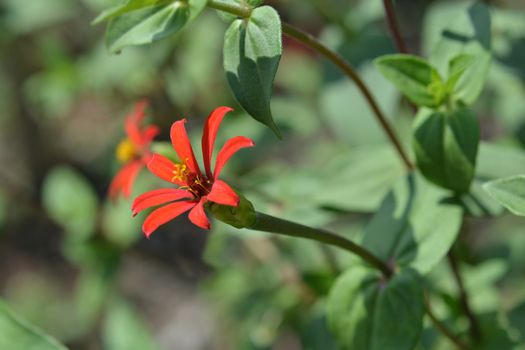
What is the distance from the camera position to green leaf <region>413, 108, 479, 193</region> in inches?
49.7

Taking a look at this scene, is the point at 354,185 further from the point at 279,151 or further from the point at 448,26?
the point at 279,151

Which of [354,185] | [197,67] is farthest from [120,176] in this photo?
[197,67]

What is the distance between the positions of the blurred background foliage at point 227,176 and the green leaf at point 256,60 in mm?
508

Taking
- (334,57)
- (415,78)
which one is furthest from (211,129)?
(415,78)

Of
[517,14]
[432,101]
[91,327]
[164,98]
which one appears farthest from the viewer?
[91,327]

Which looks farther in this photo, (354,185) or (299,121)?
(299,121)

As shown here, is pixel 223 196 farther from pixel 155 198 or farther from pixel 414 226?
pixel 414 226

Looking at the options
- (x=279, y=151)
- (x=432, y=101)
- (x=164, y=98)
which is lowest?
(x=279, y=151)

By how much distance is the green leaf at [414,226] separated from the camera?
1.28m

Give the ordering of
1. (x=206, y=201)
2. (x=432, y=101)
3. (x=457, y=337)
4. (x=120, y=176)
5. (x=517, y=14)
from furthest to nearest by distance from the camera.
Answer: (x=517, y=14) < (x=120, y=176) < (x=457, y=337) < (x=432, y=101) < (x=206, y=201)

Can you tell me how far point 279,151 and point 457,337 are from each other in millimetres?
1922

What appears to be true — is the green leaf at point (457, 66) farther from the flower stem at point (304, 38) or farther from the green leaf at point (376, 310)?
the green leaf at point (376, 310)

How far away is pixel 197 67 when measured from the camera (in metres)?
2.56

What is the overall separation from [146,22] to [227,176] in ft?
2.83
